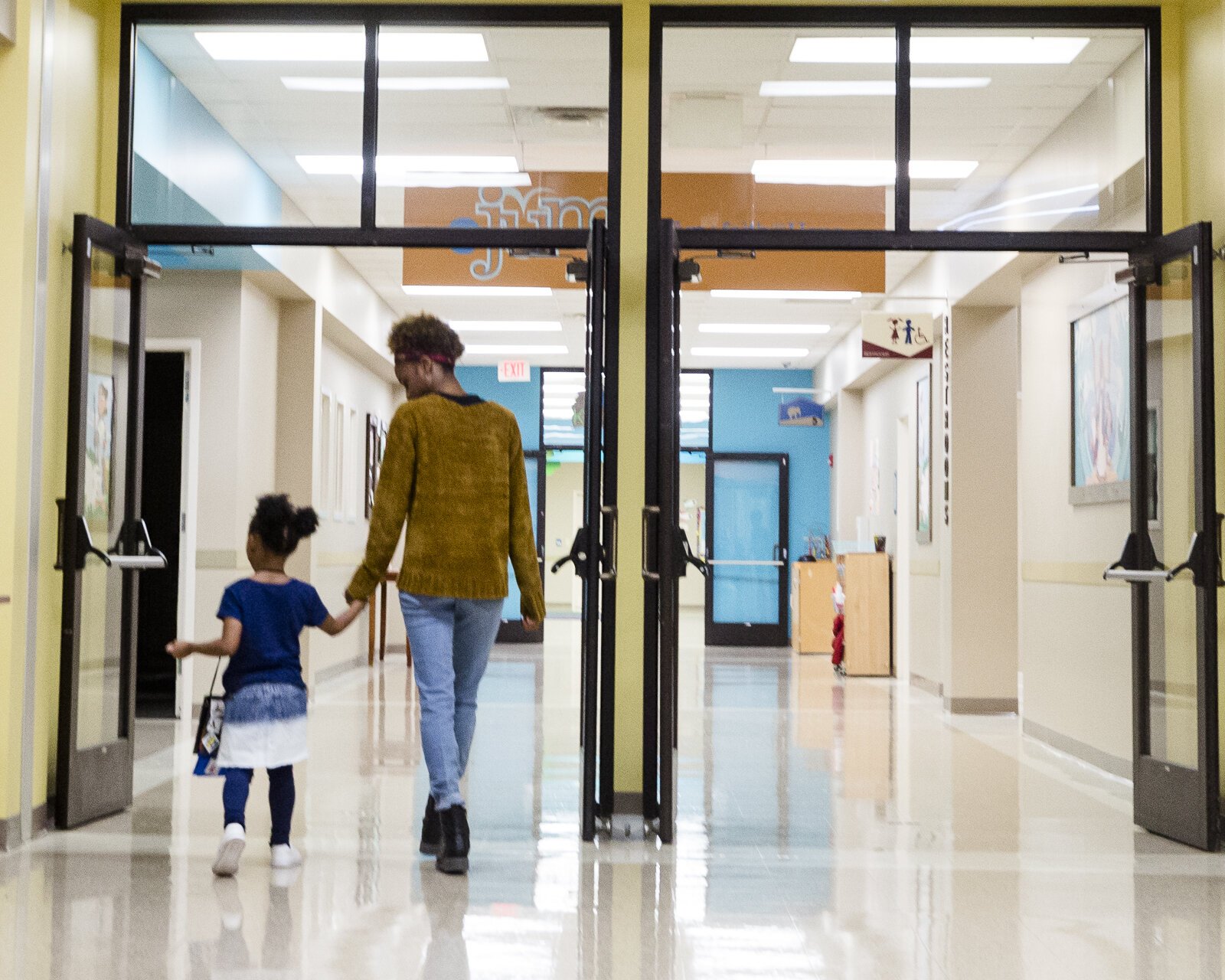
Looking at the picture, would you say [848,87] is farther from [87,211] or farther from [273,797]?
[273,797]

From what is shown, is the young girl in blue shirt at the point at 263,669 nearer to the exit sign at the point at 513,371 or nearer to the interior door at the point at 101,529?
the interior door at the point at 101,529

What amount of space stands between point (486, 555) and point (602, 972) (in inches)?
49.0

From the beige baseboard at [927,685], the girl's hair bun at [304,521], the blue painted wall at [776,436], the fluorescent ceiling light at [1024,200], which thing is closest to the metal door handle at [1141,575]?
the fluorescent ceiling light at [1024,200]

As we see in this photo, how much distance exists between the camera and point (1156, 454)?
14.9 feet

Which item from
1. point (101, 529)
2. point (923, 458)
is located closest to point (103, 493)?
point (101, 529)

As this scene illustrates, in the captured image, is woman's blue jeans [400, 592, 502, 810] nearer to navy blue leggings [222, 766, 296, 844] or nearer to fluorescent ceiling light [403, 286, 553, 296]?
navy blue leggings [222, 766, 296, 844]

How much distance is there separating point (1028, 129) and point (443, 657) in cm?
279

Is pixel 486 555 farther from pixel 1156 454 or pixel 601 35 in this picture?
pixel 1156 454

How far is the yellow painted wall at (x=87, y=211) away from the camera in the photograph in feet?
13.1

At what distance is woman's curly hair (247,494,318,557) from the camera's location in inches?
144

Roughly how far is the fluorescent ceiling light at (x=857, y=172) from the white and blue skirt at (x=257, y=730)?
238 cm

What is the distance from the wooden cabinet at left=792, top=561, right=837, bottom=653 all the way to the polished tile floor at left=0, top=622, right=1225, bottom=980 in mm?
7156

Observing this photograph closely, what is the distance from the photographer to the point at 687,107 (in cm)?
460

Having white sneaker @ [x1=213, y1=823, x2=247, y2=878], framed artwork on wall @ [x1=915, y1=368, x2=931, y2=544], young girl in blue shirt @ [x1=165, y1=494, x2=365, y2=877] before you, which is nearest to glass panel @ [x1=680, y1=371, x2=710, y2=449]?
framed artwork on wall @ [x1=915, y1=368, x2=931, y2=544]
